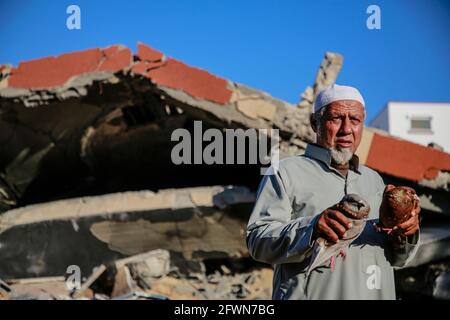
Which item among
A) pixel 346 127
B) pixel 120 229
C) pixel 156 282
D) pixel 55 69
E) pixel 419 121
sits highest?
pixel 419 121

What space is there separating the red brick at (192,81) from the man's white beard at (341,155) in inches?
172

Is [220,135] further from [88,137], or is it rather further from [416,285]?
[416,285]

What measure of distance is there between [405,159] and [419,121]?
19761 millimetres

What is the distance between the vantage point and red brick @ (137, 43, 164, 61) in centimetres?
610

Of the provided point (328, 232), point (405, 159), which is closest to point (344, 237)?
point (328, 232)

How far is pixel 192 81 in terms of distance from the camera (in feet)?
19.9

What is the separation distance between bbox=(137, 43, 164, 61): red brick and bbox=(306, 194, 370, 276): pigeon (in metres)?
4.90

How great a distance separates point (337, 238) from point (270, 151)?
4.77 metres

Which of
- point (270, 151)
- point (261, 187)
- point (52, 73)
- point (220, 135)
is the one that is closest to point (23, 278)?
point (52, 73)

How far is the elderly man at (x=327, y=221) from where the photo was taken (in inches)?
58.1

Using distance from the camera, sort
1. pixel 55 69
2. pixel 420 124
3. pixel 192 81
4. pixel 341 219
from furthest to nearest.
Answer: pixel 420 124
pixel 55 69
pixel 192 81
pixel 341 219

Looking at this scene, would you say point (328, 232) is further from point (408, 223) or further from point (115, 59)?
point (115, 59)

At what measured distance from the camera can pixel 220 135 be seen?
20.8 feet

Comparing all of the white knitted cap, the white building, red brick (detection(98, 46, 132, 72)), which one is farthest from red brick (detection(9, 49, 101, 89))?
the white building
